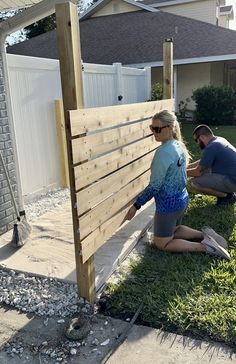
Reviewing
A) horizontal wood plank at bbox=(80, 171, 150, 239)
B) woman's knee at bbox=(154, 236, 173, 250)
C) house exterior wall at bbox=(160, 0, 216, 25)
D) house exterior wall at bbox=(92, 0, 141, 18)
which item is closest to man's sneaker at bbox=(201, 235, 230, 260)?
woman's knee at bbox=(154, 236, 173, 250)

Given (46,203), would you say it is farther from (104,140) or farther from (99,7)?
(99,7)

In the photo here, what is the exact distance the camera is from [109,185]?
10.6 ft

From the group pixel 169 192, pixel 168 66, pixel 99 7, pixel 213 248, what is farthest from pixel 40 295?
pixel 99 7

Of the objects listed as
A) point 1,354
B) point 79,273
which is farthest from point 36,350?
point 79,273

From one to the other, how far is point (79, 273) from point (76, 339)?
51 cm

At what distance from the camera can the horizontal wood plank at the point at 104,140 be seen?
2.54 metres

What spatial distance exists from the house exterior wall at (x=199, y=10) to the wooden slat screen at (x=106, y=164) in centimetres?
1491

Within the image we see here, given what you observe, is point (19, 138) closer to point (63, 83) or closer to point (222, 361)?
point (63, 83)

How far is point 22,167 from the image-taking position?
4.91 m

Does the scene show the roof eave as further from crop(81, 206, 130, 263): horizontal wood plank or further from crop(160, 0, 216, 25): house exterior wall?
crop(81, 206, 130, 263): horizontal wood plank

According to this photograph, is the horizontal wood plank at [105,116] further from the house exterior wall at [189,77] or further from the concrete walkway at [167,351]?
the house exterior wall at [189,77]

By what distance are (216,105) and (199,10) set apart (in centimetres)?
691

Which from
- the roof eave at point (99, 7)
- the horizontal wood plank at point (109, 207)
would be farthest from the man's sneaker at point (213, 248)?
the roof eave at point (99, 7)

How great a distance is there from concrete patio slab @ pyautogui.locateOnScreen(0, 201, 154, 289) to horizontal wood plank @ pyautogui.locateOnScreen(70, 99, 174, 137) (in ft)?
3.96
